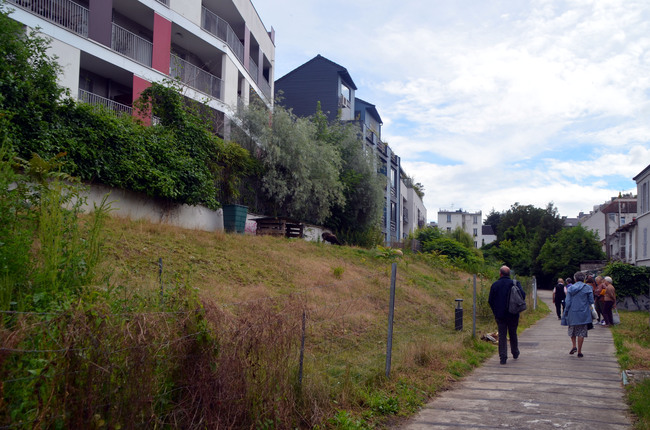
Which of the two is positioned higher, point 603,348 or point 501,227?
point 501,227

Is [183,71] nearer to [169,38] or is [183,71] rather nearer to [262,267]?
[169,38]

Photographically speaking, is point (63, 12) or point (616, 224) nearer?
point (63, 12)

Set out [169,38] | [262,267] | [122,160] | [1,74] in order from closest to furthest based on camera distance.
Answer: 1. [1,74]
2. [262,267]
3. [122,160]
4. [169,38]

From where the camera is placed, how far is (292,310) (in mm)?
5371

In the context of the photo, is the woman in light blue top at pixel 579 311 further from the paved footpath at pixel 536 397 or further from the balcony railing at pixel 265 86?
the balcony railing at pixel 265 86

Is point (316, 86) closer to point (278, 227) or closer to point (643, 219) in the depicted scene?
point (278, 227)

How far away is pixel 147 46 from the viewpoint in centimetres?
2066

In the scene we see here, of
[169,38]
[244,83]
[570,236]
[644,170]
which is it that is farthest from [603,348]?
[570,236]

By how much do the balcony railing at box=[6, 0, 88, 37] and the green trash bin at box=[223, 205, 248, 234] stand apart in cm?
777

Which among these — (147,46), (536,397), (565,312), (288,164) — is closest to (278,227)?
(288,164)

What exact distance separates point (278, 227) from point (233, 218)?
72.8 inches

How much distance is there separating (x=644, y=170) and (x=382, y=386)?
100ft

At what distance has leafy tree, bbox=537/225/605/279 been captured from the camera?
4547 cm

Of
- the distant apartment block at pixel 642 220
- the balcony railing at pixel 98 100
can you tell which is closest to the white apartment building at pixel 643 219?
the distant apartment block at pixel 642 220
